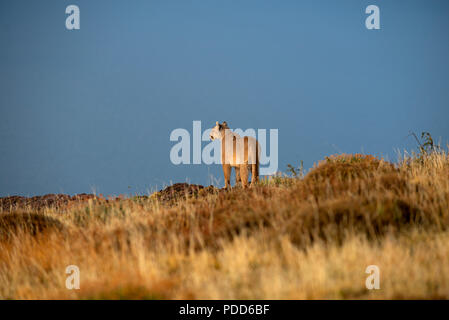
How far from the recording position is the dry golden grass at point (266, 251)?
590cm

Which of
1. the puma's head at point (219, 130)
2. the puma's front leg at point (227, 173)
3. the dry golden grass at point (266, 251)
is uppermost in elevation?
the puma's head at point (219, 130)

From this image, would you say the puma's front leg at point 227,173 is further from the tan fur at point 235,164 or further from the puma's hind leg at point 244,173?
the puma's hind leg at point 244,173

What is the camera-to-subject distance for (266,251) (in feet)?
23.0

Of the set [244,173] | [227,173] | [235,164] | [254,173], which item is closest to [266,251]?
[227,173]

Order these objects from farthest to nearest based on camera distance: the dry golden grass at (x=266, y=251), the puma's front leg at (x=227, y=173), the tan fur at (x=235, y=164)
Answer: the tan fur at (x=235, y=164)
the puma's front leg at (x=227, y=173)
the dry golden grass at (x=266, y=251)

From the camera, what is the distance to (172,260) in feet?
23.8

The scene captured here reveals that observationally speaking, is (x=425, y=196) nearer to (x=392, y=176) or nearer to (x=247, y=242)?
(x=392, y=176)

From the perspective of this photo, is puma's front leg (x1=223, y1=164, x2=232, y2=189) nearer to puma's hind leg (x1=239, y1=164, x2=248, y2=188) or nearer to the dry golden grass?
puma's hind leg (x1=239, y1=164, x2=248, y2=188)

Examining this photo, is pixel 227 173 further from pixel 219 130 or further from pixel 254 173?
pixel 219 130

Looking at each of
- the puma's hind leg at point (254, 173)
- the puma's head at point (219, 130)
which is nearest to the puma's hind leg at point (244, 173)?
the puma's hind leg at point (254, 173)

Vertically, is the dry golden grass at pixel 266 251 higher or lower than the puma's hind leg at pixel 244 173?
lower
